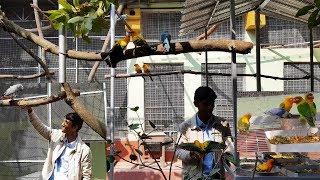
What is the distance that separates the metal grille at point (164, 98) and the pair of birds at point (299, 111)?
4.87 meters

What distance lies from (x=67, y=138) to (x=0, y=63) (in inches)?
239

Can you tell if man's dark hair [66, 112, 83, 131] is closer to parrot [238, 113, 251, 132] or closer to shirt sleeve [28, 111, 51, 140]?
shirt sleeve [28, 111, 51, 140]

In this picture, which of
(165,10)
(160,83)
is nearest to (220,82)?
(160,83)

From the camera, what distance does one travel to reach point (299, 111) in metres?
3.64

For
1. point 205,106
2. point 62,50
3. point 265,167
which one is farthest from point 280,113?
point 62,50

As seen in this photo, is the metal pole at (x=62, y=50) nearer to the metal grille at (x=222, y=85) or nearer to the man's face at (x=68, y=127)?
the man's face at (x=68, y=127)

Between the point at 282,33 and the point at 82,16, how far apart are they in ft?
25.6

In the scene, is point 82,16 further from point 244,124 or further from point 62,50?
point 244,124

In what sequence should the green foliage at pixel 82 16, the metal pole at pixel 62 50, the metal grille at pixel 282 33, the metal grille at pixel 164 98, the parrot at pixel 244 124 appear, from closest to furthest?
the green foliage at pixel 82 16 < the metal pole at pixel 62 50 < the parrot at pixel 244 124 < the metal grille at pixel 164 98 < the metal grille at pixel 282 33

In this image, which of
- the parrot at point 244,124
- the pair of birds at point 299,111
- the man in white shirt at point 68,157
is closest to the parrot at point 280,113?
the pair of birds at point 299,111

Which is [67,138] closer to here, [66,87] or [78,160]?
[78,160]

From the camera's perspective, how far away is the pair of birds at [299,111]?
11.8 feet

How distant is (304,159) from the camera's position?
396 cm

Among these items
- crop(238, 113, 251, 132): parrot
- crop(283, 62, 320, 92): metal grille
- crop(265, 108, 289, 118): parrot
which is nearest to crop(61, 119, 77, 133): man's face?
crop(238, 113, 251, 132): parrot
